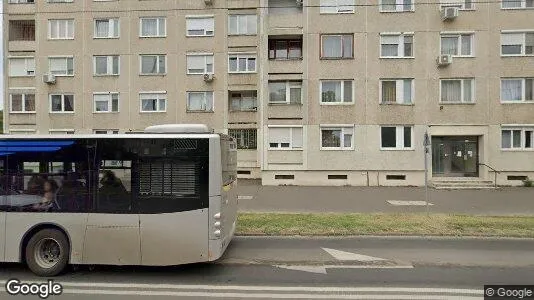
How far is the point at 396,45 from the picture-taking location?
21.7m

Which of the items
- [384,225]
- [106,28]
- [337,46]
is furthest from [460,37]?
[106,28]

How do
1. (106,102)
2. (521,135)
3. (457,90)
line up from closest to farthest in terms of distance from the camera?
(521,135) < (457,90) < (106,102)

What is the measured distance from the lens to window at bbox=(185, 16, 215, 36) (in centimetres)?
2434

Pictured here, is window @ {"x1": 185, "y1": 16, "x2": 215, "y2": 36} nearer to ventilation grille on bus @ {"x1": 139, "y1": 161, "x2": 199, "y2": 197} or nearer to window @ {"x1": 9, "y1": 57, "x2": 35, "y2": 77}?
window @ {"x1": 9, "y1": 57, "x2": 35, "y2": 77}

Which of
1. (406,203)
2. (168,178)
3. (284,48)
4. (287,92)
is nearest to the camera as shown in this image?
(168,178)

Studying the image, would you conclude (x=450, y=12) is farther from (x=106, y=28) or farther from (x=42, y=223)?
(x=42, y=223)

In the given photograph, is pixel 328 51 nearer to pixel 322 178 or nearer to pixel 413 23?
pixel 413 23

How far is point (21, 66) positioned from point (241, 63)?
15374mm

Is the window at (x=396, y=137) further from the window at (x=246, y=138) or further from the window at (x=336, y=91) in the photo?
the window at (x=246, y=138)

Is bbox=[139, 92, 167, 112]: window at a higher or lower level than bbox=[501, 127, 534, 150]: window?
higher

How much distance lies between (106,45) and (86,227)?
21894 millimetres

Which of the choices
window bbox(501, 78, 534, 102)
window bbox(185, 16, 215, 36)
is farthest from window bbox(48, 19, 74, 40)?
window bbox(501, 78, 534, 102)

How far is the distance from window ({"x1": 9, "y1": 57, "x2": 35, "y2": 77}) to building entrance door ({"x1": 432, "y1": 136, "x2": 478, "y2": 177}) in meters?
26.7

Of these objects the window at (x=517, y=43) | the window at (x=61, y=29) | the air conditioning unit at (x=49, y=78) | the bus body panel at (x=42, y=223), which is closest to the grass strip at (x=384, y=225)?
the bus body panel at (x=42, y=223)
